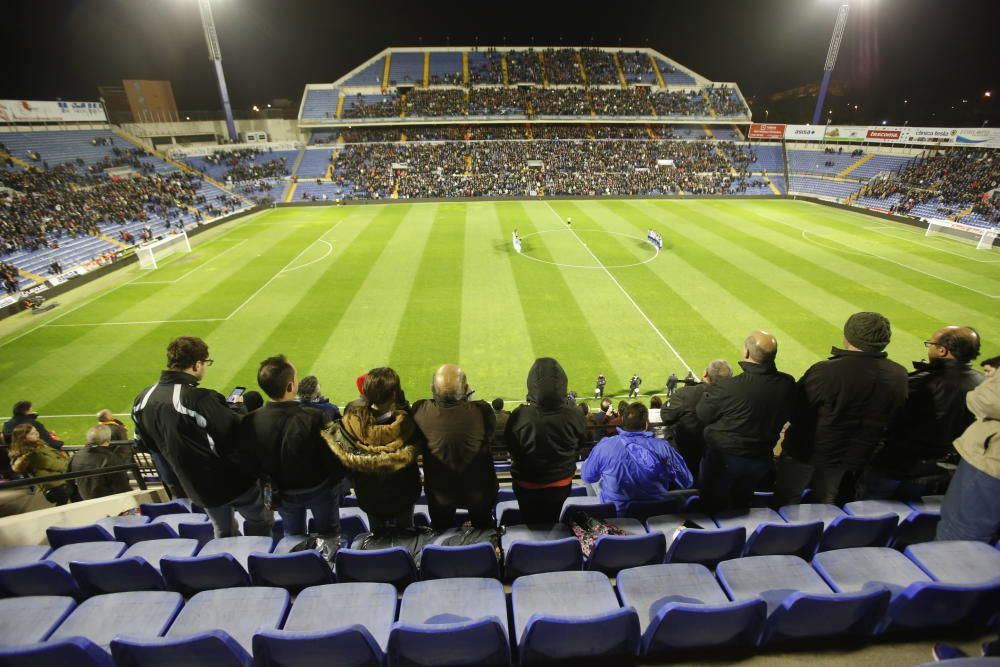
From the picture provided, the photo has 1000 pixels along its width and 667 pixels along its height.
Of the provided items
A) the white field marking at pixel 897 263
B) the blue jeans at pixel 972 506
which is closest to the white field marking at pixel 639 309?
the blue jeans at pixel 972 506

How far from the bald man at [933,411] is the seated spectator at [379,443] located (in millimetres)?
4572

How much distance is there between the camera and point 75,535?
4.76m

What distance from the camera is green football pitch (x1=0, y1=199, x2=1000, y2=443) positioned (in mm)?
13647

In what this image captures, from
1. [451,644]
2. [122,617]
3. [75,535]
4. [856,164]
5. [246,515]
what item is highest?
[856,164]

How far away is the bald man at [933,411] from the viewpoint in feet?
13.6

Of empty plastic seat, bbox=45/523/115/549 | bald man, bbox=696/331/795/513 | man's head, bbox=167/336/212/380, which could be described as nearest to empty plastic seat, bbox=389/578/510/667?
bald man, bbox=696/331/795/513

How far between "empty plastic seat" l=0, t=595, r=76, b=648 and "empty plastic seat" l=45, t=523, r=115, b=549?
1.37 metres

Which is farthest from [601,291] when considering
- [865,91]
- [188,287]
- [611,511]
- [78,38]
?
[865,91]

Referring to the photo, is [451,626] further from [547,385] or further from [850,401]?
[850,401]

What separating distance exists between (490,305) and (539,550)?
1456 centimetres

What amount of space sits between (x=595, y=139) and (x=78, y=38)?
52.5 metres

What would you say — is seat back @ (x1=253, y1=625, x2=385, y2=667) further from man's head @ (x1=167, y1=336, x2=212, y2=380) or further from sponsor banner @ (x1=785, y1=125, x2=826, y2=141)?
sponsor banner @ (x1=785, y1=125, x2=826, y2=141)

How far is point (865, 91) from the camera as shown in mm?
66875

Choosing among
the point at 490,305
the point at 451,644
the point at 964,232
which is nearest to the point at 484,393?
the point at 490,305
